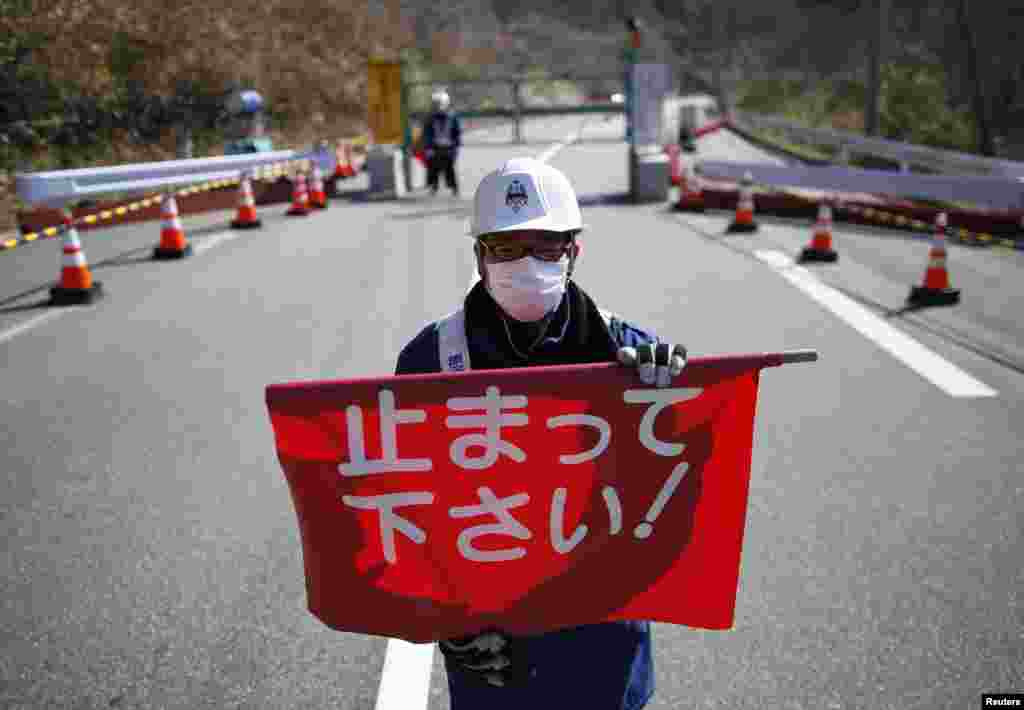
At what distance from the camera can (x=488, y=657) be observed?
2.76 meters

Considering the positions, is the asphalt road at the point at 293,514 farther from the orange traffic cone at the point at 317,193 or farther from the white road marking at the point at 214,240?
the orange traffic cone at the point at 317,193

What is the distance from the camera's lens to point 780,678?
3.75 m

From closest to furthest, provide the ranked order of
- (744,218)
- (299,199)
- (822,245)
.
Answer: (822,245) → (744,218) → (299,199)

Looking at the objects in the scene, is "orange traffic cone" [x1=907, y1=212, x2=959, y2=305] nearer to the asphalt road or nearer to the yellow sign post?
the asphalt road

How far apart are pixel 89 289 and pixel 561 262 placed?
9226 mm

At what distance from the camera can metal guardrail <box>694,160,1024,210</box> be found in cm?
1435

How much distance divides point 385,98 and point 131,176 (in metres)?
6.25

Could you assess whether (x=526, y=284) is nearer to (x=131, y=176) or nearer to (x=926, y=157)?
(x=926, y=157)

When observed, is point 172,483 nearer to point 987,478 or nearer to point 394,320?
point 394,320

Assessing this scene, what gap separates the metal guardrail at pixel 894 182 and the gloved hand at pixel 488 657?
13.7 meters

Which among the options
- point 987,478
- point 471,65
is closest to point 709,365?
point 987,478

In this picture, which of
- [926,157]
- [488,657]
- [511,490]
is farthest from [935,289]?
[926,157]

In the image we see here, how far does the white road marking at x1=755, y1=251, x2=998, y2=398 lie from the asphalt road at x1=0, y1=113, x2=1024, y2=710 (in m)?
0.10

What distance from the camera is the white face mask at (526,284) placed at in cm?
290
